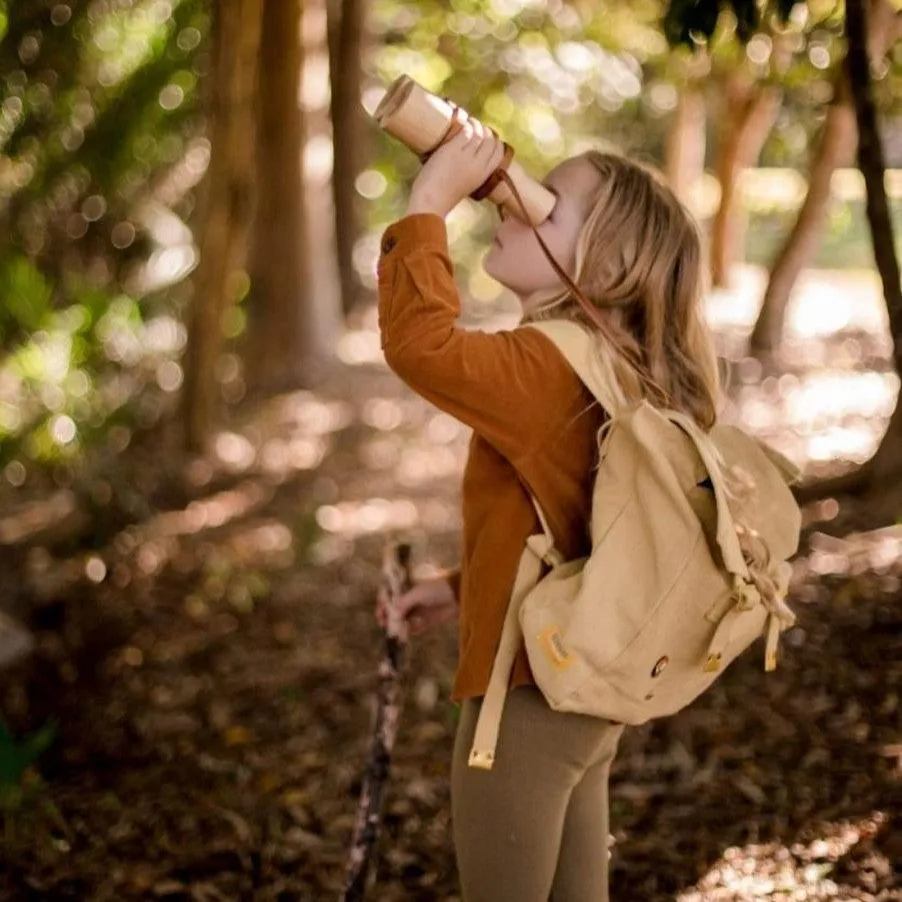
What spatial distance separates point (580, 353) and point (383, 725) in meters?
0.98

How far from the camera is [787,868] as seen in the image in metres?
2.94

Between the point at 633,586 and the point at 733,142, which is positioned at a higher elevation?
the point at 733,142

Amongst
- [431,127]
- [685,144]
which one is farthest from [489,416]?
[685,144]

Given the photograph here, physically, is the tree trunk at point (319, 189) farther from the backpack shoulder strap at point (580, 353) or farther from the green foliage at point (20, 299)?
the backpack shoulder strap at point (580, 353)

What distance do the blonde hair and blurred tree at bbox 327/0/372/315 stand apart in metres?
8.68

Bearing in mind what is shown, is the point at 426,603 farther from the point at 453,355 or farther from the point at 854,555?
the point at 854,555

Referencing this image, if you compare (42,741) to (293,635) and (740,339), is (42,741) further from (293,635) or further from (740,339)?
(740,339)

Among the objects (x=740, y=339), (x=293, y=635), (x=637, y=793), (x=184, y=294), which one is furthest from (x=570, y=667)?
(x=740, y=339)

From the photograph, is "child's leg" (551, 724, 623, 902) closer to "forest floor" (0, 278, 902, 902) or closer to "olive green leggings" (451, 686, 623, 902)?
"olive green leggings" (451, 686, 623, 902)

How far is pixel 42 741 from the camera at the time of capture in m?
3.38

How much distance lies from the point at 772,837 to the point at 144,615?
269 cm

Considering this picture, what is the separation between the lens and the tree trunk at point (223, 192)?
5.42 m

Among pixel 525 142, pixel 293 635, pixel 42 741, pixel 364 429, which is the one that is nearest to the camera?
pixel 42 741

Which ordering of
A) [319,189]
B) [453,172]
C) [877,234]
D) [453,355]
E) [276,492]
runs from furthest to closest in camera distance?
[319,189], [276,492], [877,234], [453,172], [453,355]
